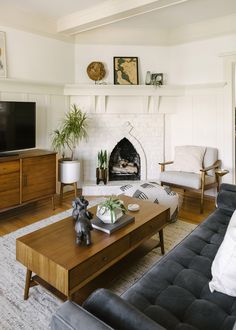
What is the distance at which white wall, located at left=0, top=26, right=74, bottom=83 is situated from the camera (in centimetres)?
360

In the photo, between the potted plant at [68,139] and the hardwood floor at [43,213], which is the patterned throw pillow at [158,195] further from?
the potted plant at [68,139]

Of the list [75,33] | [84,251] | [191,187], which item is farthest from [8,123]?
[191,187]

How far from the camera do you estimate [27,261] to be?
1.77 m

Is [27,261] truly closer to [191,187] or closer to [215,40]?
[191,187]

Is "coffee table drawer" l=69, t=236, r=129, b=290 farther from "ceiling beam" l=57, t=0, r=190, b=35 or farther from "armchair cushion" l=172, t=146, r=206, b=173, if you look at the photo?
"ceiling beam" l=57, t=0, r=190, b=35

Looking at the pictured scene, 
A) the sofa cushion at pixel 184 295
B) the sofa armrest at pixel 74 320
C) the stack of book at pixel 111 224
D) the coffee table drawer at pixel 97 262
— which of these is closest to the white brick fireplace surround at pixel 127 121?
the stack of book at pixel 111 224

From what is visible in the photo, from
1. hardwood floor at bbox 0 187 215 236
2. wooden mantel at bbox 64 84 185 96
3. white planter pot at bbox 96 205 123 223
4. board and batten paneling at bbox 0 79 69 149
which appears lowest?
hardwood floor at bbox 0 187 215 236

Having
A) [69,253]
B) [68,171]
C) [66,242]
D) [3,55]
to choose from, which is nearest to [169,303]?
[69,253]

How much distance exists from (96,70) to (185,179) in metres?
2.30

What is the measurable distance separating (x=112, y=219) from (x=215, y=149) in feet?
9.12

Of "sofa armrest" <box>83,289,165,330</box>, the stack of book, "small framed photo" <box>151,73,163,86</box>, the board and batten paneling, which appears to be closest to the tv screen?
the board and batten paneling

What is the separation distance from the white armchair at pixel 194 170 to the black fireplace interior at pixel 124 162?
2.81ft

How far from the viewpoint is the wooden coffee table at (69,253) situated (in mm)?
1573

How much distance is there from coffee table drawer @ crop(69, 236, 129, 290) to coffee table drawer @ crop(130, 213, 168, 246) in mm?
94
